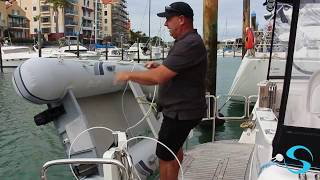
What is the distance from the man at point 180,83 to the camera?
127 inches

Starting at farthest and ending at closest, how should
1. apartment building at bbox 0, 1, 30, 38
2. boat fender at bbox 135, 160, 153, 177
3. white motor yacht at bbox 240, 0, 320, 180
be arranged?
1. apartment building at bbox 0, 1, 30, 38
2. boat fender at bbox 135, 160, 153, 177
3. white motor yacht at bbox 240, 0, 320, 180

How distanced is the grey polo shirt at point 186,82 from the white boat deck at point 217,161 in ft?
5.47

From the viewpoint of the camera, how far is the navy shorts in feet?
11.2

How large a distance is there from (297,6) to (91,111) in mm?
4285

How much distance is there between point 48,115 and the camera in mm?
4918

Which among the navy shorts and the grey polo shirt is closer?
the grey polo shirt

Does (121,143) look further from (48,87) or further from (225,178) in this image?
(225,178)

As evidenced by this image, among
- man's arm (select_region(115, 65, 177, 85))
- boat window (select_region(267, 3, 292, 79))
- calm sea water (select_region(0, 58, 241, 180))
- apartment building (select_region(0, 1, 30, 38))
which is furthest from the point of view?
apartment building (select_region(0, 1, 30, 38))

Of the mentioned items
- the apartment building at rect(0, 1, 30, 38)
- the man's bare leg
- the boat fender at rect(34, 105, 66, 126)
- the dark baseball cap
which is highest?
the apartment building at rect(0, 1, 30, 38)

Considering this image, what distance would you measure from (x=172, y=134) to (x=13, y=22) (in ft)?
273

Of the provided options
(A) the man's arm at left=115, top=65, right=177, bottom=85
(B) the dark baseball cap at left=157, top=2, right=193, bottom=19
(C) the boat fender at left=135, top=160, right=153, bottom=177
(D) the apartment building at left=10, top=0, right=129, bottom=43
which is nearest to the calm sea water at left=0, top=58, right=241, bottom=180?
(C) the boat fender at left=135, top=160, right=153, bottom=177

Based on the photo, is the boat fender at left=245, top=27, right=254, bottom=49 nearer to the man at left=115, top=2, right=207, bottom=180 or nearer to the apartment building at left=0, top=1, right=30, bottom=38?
the man at left=115, top=2, right=207, bottom=180

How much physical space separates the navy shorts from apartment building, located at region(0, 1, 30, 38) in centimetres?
7398

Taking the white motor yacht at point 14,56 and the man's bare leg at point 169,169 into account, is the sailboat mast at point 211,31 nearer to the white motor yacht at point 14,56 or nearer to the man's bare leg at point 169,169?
the man's bare leg at point 169,169
